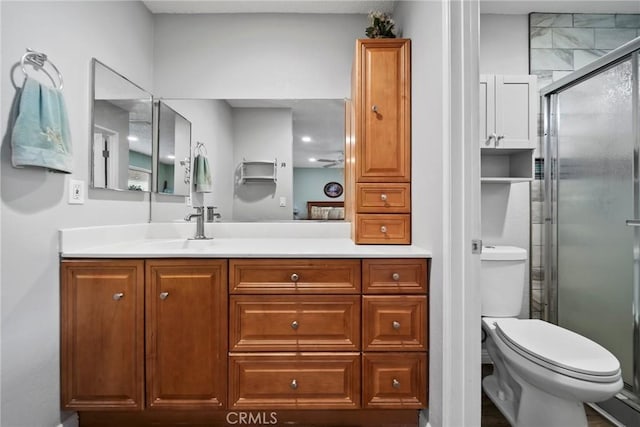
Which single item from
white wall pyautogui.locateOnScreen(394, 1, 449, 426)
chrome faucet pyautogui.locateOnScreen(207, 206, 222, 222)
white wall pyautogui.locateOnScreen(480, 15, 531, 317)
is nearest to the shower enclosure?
white wall pyautogui.locateOnScreen(480, 15, 531, 317)

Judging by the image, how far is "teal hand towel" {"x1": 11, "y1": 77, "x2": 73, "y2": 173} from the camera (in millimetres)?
1146

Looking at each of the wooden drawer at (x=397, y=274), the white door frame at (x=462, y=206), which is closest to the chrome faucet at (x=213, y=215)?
the wooden drawer at (x=397, y=274)

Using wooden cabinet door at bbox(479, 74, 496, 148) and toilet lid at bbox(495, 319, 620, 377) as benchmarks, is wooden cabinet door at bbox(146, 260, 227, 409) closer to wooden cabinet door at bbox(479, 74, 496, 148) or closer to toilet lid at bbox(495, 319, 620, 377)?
toilet lid at bbox(495, 319, 620, 377)

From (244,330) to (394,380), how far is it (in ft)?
2.39

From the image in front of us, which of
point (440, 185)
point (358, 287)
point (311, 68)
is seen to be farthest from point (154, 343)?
point (311, 68)

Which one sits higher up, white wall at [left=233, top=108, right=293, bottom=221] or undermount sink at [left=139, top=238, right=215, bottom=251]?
white wall at [left=233, top=108, right=293, bottom=221]

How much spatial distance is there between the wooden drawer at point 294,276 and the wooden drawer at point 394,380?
1.14 ft

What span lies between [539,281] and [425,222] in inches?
50.0

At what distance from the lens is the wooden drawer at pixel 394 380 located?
4.61 ft

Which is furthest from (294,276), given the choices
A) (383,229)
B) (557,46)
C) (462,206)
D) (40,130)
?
(557,46)

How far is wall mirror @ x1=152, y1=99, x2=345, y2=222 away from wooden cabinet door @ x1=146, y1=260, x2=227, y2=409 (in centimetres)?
70

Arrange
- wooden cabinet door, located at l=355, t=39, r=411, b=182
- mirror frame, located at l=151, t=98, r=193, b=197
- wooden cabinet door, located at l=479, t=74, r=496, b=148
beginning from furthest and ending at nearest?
mirror frame, located at l=151, t=98, r=193, b=197
wooden cabinet door, located at l=479, t=74, r=496, b=148
wooden cabinet door, located at l=355, t=39, r=411, b=182

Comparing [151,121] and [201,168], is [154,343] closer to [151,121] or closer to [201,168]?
[201,168]

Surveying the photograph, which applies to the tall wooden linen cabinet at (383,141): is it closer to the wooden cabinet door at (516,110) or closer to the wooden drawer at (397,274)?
the wooden drawer at (397,274)
